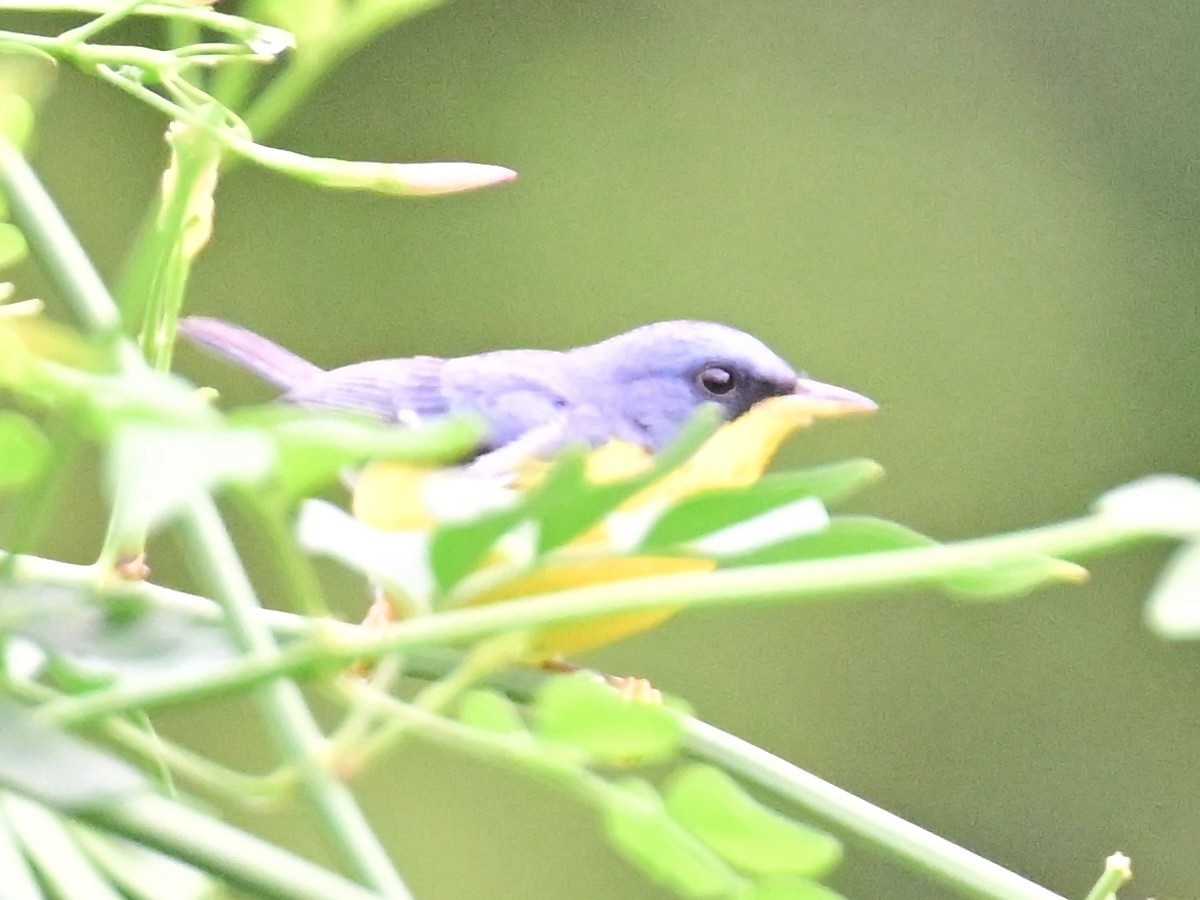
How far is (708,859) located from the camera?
0.17m

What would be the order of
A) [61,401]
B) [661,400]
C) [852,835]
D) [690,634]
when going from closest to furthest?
[61,401] → [852,835] → [661,400] → [690,634]

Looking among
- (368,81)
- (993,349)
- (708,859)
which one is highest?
(368,81)

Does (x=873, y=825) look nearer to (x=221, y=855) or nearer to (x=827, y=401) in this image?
(x=221, y=855)

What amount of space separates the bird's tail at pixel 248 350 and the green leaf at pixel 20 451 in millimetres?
278

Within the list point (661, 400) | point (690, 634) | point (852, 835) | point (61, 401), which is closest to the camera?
point (61, 401)

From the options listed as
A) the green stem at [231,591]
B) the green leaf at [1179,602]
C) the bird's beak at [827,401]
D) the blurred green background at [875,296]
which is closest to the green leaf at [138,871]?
the green stem at [231,591]

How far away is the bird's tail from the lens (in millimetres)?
447

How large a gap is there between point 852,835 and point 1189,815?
1.40 meters

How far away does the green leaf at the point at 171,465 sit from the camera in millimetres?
101

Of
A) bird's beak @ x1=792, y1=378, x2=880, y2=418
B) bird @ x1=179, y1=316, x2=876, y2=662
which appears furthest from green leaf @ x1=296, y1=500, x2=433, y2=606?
bird's beak @ x1=792, y1=378, x2=880, y2=418

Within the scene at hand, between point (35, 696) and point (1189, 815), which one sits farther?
point (1189, 815)

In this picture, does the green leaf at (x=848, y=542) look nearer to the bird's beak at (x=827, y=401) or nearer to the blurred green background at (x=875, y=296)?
the bird's beak at (x=827, y=401)

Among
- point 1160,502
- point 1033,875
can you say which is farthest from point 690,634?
point 1160,502

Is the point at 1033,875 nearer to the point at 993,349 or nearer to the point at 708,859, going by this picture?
the point at 993,349
